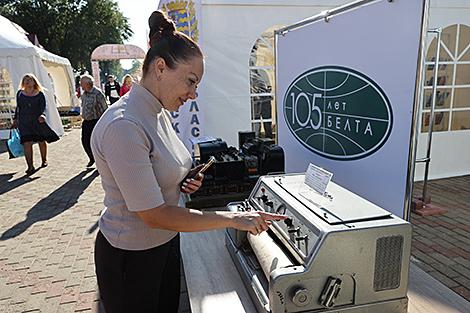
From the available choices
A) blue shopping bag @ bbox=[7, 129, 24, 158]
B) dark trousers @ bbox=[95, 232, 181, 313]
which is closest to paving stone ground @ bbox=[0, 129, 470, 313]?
blue shopping bag @ bbox=[7, 129, 24, 158]

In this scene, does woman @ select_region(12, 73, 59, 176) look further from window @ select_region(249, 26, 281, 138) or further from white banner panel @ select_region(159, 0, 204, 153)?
window @ select_region(249, 26, 281, 138)

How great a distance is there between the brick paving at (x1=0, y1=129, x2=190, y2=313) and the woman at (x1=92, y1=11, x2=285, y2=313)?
47.5 inches

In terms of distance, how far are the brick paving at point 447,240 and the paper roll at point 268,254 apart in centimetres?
115

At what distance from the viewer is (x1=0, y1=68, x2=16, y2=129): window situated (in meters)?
9.32

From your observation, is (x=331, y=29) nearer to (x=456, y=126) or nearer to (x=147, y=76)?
(x=147, y=76)

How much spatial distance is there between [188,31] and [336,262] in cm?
353

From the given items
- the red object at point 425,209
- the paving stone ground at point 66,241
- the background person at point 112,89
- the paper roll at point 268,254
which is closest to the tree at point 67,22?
the background person at point 112,89

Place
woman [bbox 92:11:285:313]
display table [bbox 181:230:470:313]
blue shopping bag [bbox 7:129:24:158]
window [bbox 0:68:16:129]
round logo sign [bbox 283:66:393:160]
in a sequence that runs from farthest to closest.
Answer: window [bbox 0:68:16:129] → blue shopping bag [bbox 7:129:24:158] → round logo sign [bbox 283:66:393:160] → display table [bbox 181:230:470:313] → woman [bbox 92:11:285:313]

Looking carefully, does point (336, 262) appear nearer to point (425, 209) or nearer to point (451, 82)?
point (425, 209)

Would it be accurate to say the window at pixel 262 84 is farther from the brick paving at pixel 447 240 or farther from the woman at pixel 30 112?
the woman at pixel 30 112

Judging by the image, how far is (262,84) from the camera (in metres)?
4.75

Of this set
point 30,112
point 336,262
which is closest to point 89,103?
point 30,112

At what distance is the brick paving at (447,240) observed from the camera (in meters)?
2.42

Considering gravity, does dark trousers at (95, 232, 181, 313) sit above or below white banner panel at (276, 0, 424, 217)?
below
